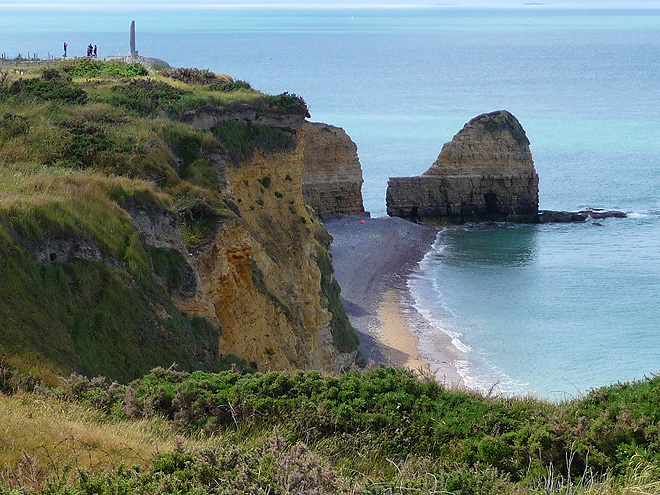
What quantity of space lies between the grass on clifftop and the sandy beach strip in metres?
17.8

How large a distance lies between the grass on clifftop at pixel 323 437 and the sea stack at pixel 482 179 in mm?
59905

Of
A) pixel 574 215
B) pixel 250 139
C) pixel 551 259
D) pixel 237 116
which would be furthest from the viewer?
pixel 574 215

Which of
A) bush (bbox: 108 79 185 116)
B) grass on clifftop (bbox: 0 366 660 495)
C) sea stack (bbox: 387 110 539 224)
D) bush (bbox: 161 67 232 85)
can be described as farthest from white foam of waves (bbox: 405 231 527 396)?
bush (bbox: 161 67 232 85)

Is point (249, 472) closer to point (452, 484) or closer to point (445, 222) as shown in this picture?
point (452, 484)

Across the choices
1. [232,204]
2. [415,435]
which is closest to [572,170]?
[232,204]

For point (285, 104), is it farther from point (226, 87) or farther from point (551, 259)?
point (551, 259)

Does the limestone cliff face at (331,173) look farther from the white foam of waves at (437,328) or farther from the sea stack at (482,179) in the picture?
the white foam of waves at (437,328)

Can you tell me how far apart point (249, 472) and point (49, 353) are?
19.6ft

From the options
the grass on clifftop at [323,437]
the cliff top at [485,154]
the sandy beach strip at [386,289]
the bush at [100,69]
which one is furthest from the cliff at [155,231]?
the cliff top at [485,154]

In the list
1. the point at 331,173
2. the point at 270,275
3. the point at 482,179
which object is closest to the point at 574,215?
the point at 482,179

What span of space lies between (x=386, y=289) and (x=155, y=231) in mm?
34802

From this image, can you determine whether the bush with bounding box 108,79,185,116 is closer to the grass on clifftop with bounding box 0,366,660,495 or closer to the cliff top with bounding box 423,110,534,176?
the grass on clifftop with bounding box 0,366,660,495

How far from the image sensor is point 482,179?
7212 centimetres

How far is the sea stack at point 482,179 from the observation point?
236 feet
